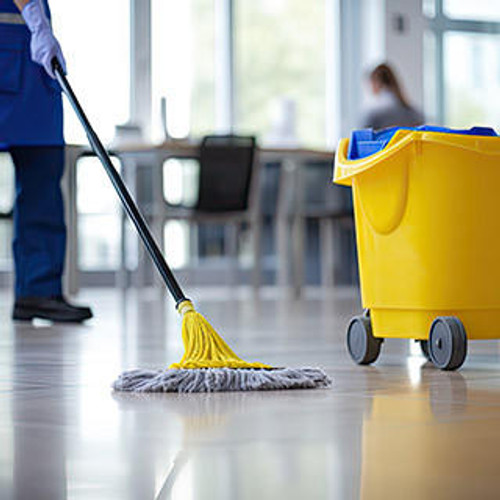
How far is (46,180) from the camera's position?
3.11 m

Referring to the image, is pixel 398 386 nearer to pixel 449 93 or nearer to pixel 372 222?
pixel 372 222

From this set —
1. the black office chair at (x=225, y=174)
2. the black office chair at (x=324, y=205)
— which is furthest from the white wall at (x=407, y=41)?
the black office chair at (x=225, y=174)

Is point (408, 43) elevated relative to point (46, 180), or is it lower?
elevated

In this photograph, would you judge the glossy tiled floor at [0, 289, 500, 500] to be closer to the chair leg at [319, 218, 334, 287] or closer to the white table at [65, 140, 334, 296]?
the white table at [65, 140, 334, 296]

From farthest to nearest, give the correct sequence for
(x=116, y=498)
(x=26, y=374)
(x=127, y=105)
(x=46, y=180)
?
(x=127, y=105)
(x=46, y=180)
(x=26, y=374)
(x=116, y=498)

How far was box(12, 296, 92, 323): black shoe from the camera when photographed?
10.3 ft

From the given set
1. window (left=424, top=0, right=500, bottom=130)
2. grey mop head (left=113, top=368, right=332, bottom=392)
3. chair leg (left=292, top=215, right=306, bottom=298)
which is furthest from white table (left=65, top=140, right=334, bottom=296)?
grey mop head (left=113, top=368, right=332, bottom=392)

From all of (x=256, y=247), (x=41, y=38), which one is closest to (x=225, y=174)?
(x=256, y=247)

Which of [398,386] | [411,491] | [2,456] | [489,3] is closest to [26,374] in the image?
[398,386]

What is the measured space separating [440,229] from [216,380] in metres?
0.56

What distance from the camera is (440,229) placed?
1.86m

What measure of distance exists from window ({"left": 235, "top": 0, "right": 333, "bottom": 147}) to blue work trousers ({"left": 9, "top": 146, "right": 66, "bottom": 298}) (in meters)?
4.76

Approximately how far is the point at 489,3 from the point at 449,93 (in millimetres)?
801

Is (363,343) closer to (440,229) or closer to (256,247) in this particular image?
(440,229)
